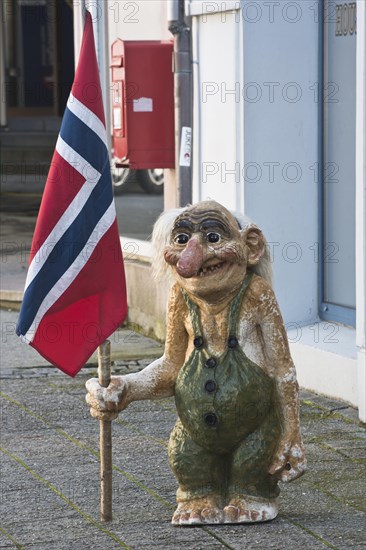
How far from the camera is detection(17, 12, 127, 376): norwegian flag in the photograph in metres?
5.46

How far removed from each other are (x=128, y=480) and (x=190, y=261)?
1.45m

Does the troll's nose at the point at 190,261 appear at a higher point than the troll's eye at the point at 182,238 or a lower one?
lower

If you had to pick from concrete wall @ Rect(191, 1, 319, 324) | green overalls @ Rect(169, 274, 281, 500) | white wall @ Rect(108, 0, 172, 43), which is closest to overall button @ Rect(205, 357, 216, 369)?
green overalls @ Rect(169, 274, 281, 500)

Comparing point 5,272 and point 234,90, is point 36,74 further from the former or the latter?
point 234,90

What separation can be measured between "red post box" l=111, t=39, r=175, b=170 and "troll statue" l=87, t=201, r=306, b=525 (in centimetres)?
394

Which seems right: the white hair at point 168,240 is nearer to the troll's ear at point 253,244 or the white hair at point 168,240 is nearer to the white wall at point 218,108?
the troll's ear at point 253,244

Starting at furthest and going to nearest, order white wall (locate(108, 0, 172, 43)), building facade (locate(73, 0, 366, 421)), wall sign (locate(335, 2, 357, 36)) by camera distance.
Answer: white wall (locate(108, 0, 172, 43)) → building facade (locate(73, 0, 366, 421)) → wall sign (locate(335, 2, 357, 36))

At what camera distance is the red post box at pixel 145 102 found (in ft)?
30.7

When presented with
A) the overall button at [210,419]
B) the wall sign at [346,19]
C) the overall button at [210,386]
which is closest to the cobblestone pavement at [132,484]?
the overall button at [210,419]

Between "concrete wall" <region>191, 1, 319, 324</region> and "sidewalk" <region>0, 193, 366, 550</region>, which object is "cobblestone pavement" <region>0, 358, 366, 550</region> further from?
"concrete wall" <region>191, 1, 319, 324</region>

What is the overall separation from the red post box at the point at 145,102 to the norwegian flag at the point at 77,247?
3.82 metres

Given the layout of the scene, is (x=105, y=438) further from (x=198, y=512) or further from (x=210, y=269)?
(x=210, y=269)

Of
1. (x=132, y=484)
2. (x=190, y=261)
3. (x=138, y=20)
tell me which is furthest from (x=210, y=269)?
(x=138, y=20)

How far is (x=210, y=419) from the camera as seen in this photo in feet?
17.9
